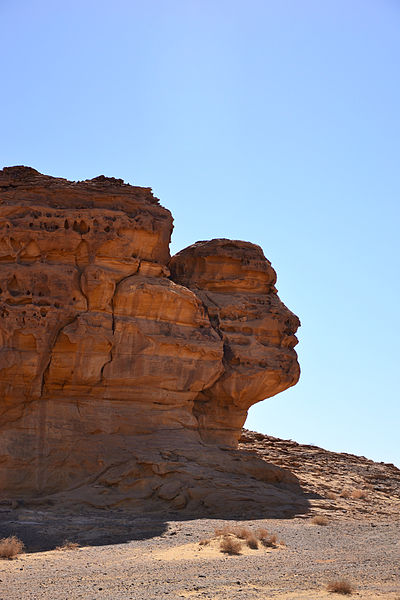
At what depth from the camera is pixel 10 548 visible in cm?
1656

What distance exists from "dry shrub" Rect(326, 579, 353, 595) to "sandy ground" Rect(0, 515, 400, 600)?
0.44ft

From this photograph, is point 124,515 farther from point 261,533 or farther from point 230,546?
point 230,546

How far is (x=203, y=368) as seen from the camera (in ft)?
97.8

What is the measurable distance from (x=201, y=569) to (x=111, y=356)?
45.4 ft

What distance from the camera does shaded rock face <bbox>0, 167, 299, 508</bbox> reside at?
2658 cm

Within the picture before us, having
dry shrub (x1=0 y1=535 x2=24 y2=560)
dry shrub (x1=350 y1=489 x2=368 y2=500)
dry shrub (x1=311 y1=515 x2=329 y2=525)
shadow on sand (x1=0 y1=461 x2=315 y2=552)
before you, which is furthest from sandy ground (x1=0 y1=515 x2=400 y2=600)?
dry shrub (x1=350 y1=489 x2=368 y2=500)

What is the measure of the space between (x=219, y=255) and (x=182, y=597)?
21.1m

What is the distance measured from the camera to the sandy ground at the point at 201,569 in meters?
13.1

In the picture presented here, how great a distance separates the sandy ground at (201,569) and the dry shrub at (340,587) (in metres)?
0.13

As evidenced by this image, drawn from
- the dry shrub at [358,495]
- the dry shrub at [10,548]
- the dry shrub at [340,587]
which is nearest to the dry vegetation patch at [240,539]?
the dry shrub at [10,548]

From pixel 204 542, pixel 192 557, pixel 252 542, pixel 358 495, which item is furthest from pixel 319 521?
pixel 192 557

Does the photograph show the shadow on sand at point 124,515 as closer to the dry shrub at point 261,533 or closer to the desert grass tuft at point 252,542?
the dry shrub at point 261,533

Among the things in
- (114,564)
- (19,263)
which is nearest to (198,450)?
(19,263)

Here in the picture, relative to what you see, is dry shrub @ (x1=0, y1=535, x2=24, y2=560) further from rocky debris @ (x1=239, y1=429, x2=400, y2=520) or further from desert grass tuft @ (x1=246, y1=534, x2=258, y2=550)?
rocky debris @ (x1=239, y1=429, x2=400, y2=520)
